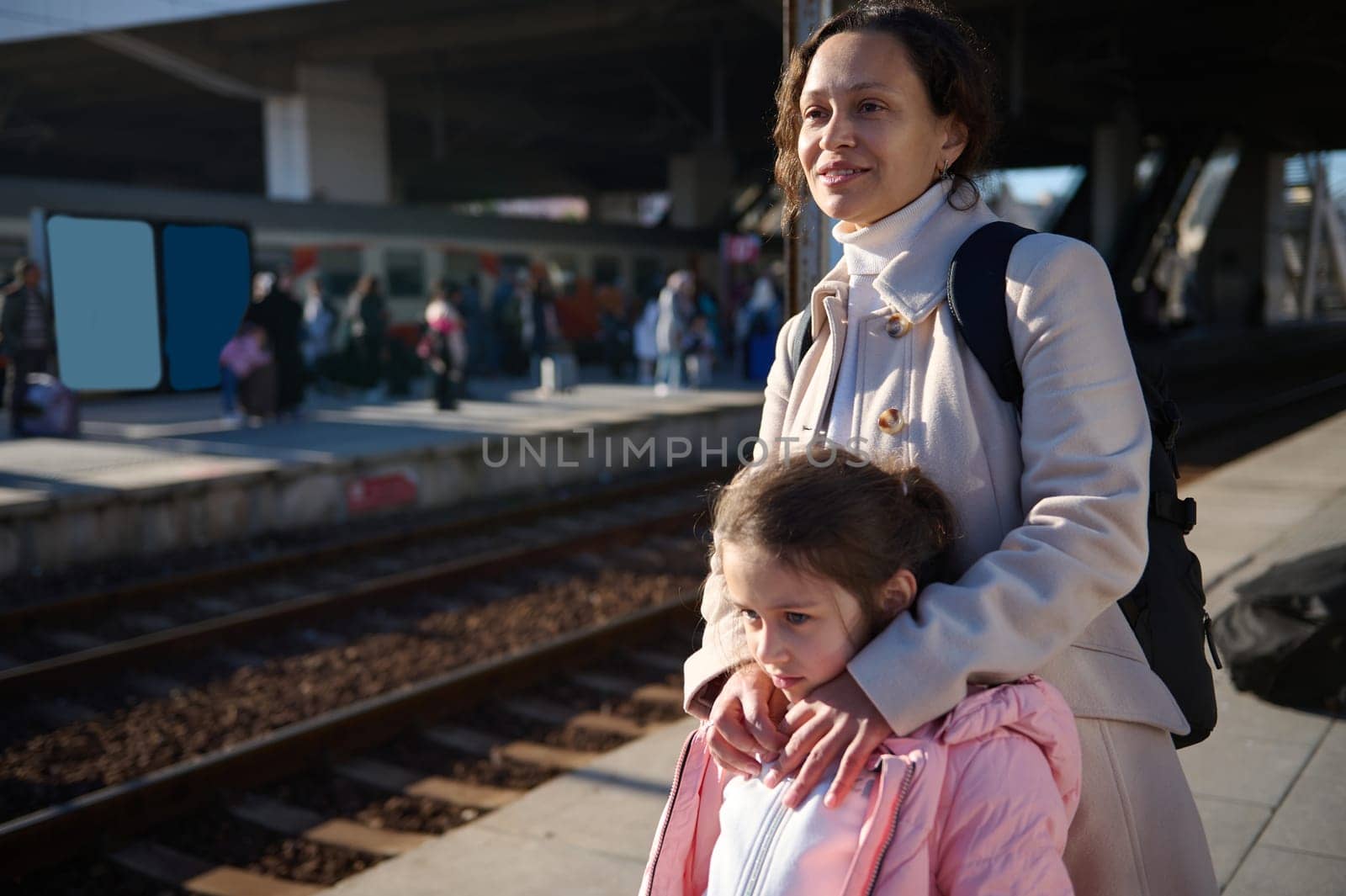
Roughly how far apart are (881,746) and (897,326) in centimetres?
59

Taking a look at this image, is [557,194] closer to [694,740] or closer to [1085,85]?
[1085,85]

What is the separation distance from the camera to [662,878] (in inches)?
68.0

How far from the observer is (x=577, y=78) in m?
29.4

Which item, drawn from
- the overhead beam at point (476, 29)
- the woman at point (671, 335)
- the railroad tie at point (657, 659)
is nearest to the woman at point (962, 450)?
the railroad tie at point (657, 659)

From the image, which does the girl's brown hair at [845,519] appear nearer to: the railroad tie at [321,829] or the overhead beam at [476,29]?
the railroad tie at [321,829]

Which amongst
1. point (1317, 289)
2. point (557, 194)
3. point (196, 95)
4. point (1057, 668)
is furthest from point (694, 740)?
point (1317, 289)

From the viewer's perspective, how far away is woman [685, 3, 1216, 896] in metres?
1.52

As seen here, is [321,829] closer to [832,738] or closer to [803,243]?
[803,243]

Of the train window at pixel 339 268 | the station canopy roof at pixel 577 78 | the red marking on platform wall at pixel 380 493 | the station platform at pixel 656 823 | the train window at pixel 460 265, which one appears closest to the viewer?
the station platform at pixel 656 823

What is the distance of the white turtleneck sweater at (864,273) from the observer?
5.72ft

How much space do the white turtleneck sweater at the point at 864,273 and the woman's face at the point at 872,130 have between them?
2 cm

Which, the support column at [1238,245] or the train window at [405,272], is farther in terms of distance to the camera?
the support column at [1238,245]

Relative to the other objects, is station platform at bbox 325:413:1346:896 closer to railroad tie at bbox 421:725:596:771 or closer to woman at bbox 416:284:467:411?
railroad tie at bbox 421:725:596:771

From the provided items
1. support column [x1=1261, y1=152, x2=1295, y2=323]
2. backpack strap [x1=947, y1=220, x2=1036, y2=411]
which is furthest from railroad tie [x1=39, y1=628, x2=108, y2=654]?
support column [x1=1261, y1=152, x2=1295, y2=323]
